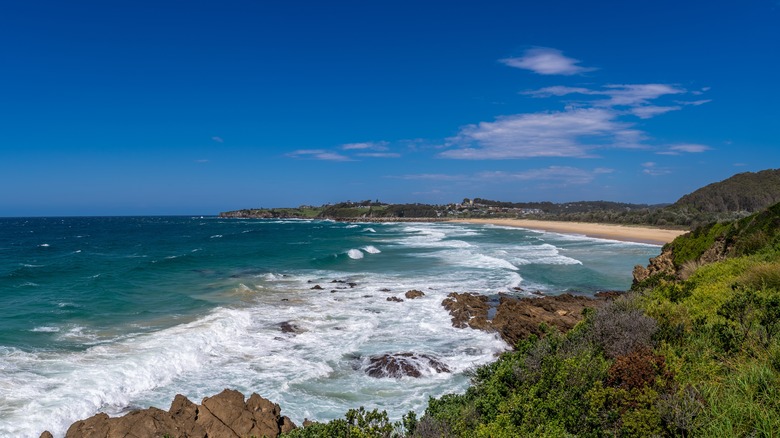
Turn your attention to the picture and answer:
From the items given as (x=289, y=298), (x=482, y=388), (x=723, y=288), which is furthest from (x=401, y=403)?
(x=289, y=298)

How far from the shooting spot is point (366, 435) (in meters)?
5.68

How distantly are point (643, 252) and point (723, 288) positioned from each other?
38669mm

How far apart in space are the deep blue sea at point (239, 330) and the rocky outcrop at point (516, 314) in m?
0.63

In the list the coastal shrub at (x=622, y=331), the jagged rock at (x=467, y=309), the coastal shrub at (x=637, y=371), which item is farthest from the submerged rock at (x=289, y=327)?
the coastal shrub at (x=637, y=371)

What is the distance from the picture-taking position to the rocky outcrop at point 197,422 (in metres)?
9.36

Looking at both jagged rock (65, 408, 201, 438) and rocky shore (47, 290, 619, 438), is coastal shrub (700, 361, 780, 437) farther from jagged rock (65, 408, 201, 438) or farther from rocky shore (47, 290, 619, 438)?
jagged rock (65, 408, 201, 438)

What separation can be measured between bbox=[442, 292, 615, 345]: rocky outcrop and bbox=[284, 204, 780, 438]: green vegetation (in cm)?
788

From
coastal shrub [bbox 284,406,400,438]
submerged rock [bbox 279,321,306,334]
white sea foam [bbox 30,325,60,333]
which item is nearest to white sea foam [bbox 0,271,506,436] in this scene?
submerged rock [bbox 279,321,306,334]

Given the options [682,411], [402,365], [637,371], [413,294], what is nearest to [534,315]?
[402,365]

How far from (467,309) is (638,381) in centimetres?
1537

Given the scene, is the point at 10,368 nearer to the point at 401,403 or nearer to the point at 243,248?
the point at 401,403

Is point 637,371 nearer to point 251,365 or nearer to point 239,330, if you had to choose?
point 251,365

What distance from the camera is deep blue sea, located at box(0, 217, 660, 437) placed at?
41.2 ft

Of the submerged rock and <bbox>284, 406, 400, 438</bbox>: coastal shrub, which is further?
the submerged rock
